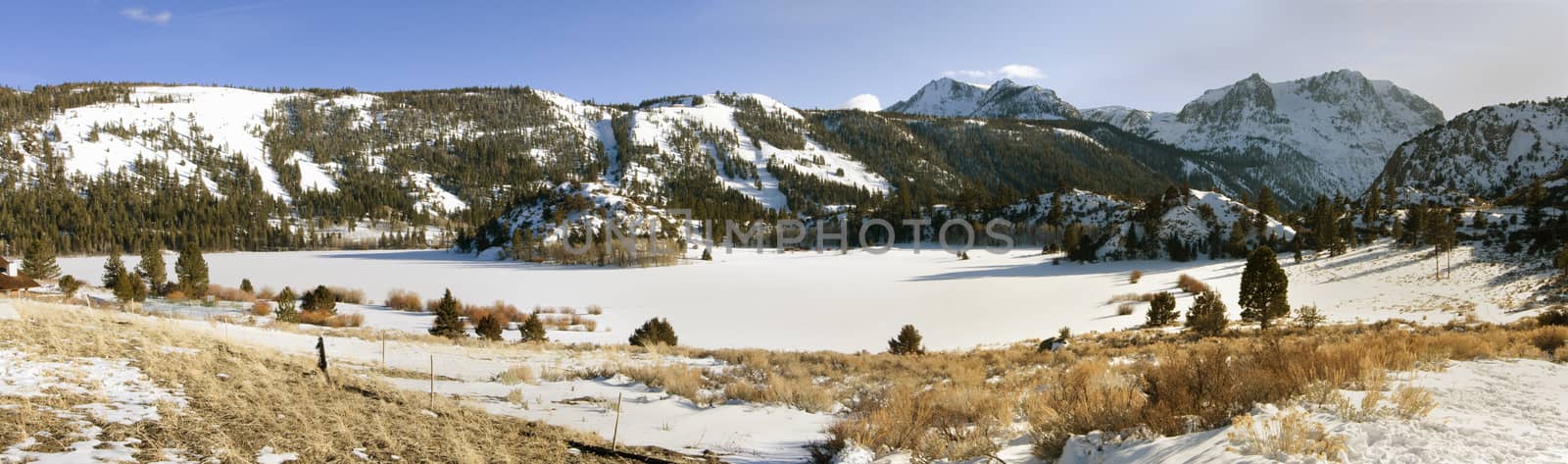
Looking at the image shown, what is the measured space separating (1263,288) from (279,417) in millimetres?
32703

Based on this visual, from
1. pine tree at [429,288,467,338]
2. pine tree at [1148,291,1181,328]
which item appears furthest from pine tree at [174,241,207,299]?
pine tree at [1148,291,1181,328]

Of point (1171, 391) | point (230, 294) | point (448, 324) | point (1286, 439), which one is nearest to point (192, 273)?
point (230, 294)

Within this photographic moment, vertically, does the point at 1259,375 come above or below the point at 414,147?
below

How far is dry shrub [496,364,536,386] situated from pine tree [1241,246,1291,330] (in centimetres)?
2852

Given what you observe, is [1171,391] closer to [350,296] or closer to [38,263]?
[350,296]

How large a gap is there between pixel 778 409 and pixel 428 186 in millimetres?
179009

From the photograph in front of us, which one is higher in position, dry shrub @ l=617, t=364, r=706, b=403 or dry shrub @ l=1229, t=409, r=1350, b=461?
dry shrub @ l=1229, t=409, r=1350, b=461

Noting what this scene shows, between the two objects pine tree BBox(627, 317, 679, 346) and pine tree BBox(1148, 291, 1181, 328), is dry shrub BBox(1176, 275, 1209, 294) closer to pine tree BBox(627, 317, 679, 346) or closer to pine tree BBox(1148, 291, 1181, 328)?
pine tree BBox(1148, 291, 1181, 328)

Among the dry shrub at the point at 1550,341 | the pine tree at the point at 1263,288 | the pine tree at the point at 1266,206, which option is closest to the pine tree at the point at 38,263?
the dry shrub at the point at 1550,341

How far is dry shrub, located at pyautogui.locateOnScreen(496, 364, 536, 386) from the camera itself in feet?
38.9

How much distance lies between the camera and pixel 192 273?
35.3m

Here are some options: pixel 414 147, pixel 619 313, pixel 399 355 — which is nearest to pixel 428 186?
pixel 414 147

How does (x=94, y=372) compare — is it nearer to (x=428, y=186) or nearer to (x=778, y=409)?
(x=778, y=409)

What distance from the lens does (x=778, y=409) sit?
10.2m
